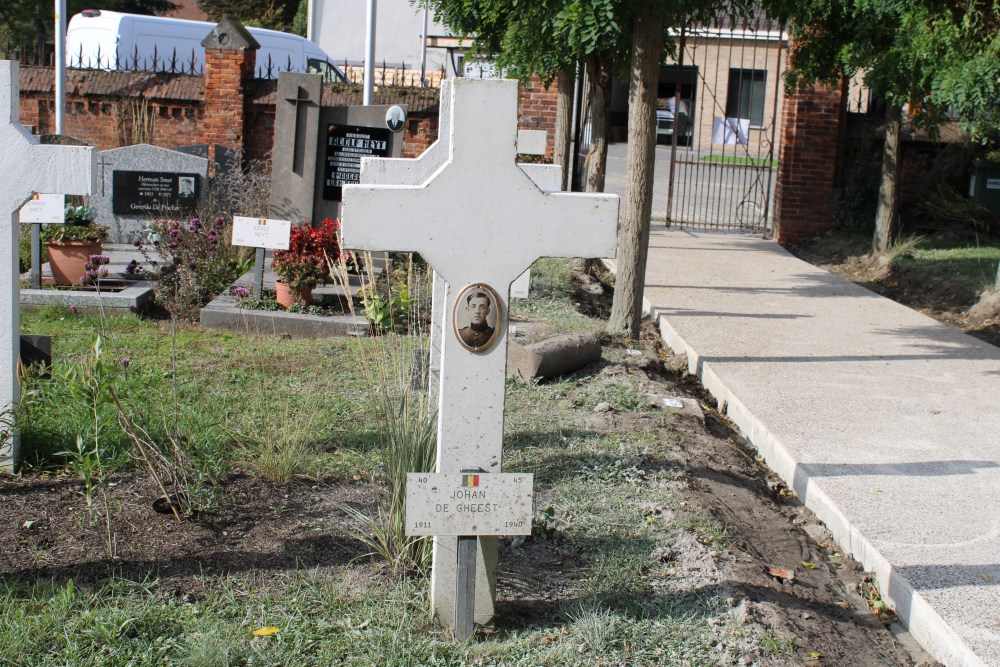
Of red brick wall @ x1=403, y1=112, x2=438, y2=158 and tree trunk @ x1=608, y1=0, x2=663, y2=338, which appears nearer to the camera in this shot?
tree trunk @ x1=608, y1=0, x2=663, y2=338

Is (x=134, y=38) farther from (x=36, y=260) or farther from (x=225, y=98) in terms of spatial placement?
(x=36, y=260)

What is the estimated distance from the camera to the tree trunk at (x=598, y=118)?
10.5 m

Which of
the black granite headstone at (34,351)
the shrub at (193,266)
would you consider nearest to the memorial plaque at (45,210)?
the shrub at (193,266)

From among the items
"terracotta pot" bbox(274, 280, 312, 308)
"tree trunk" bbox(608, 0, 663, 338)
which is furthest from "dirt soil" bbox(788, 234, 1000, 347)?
"terracotta pot" bbox(274, 280, 312, 308)

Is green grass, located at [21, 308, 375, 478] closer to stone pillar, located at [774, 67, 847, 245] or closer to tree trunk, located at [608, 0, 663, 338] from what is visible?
tree trunk, located at [608, 0, 663, 338]

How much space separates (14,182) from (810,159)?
1294cm

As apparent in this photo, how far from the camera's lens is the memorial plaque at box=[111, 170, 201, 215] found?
11.8m

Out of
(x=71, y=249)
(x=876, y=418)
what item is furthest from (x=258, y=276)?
(x=876, y=418)

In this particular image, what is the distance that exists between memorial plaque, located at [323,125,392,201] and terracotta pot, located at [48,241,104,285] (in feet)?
8.23

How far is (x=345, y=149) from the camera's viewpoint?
34.7 ft

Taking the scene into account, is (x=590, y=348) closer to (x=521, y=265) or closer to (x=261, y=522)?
(x=261, y=522)

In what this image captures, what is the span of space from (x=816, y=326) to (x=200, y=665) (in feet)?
24.8

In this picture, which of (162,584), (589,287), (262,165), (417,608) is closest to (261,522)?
(162,584)

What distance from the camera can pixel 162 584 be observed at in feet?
11.5
